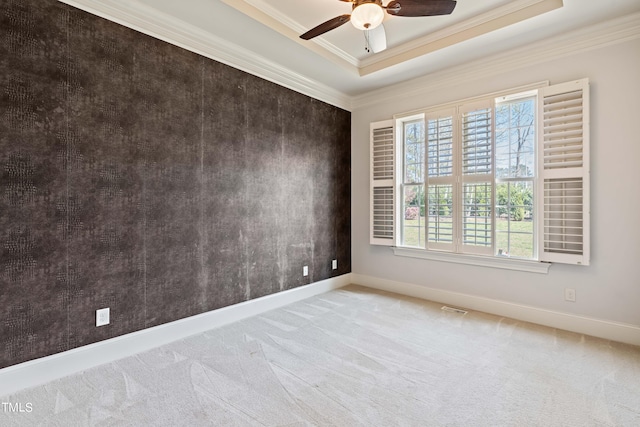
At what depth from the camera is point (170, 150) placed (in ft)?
9.26

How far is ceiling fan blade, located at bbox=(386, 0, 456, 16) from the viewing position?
2.11 m

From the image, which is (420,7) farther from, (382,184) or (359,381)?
(359,381)

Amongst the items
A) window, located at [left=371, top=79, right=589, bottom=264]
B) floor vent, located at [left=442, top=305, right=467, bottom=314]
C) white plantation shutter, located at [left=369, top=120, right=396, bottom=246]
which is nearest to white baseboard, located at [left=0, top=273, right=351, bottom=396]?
white plantation shutter, located at [left=369, top=120, right=396, bottom=246]

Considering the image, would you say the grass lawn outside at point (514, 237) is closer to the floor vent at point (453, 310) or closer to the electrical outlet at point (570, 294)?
the electrical outlet at point (570, 294)

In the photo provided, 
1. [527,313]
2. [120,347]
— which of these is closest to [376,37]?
[527,313]

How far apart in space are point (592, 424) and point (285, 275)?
9.55 ft

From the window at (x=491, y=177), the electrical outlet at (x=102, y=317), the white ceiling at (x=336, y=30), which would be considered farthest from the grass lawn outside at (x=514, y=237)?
the electrical outlet at (x=102, y=317)

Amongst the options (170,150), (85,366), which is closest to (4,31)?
(170,150)

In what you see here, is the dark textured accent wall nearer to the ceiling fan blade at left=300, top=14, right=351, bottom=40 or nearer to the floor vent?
the ceiling fan blade at left=300, top=14, right=351, bottom=40

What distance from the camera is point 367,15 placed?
7.08 feet

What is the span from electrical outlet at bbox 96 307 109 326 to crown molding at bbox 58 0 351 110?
228cm

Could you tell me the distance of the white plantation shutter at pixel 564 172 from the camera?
290 centimetres

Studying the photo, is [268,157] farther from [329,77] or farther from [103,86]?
[103,86]

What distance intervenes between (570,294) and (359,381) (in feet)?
7.80
